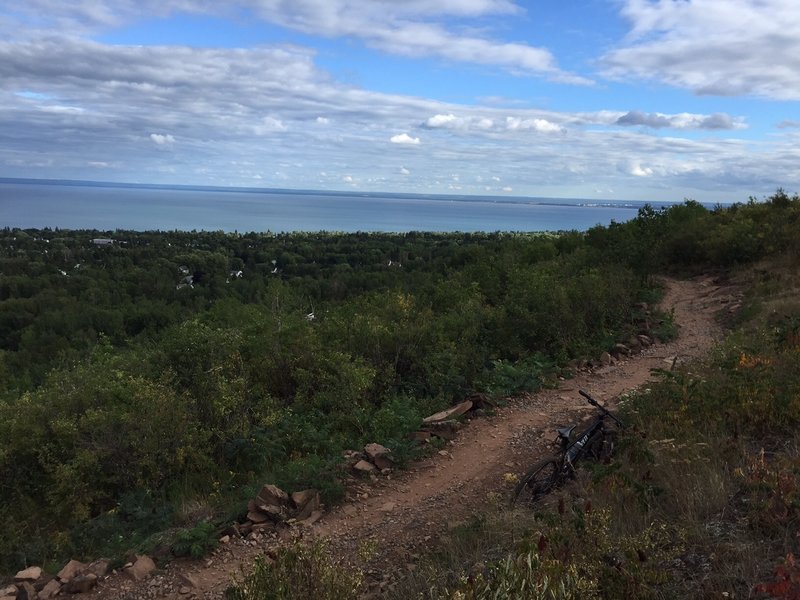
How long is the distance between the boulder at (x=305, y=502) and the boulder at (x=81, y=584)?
62.6 inches

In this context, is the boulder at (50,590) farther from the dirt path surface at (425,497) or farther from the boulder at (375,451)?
the boulder at (375,451)

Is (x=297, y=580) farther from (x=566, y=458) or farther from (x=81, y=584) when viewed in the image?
(x=566, y=458)

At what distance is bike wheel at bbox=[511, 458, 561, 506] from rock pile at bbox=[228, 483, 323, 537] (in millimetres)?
1746

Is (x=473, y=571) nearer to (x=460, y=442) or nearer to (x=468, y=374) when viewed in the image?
(x=460, y=442)

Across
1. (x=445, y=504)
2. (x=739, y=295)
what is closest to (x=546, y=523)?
(x=445, y=504)

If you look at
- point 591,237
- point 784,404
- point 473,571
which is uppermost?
point 591,237

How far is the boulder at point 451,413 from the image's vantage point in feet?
22.8

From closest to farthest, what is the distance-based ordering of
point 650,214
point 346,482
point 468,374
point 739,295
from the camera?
point 346,482 < point 468,374 < point 739,295 < point 650,214

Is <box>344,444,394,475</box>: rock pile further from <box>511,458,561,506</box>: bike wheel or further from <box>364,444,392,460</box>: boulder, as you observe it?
<box>511,458,561,506</box>: bike wheel

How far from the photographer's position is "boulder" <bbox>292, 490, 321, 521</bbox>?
512 centimetres

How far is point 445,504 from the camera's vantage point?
523cm

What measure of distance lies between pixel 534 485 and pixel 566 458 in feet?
1.25

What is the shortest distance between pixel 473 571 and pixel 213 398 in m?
5.11

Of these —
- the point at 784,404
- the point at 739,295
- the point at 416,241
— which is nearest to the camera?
the point at 784,404
